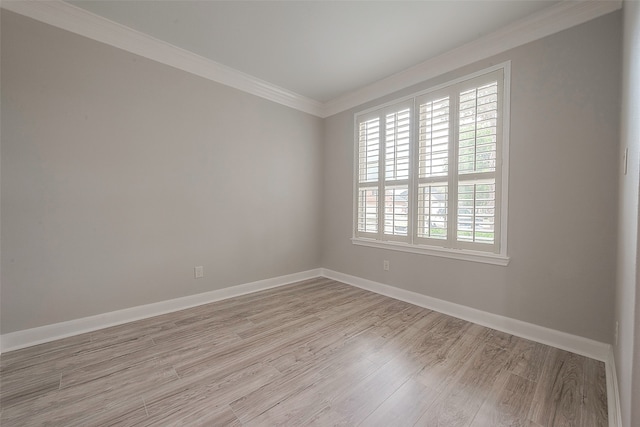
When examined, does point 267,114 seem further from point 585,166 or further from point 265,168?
point 585,166

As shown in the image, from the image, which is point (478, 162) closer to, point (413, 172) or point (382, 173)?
point (413, 172)

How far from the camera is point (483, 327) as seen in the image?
2.34 metres

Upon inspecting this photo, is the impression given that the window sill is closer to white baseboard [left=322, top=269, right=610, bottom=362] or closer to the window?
the window

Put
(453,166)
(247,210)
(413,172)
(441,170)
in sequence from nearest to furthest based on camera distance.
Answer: (453,166)
(441,170)
(413,172)
(247,210)

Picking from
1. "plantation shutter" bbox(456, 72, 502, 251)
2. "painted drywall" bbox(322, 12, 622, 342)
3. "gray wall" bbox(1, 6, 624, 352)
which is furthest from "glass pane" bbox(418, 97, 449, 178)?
"painted drywall" bbox(322, 12, 622, 342)

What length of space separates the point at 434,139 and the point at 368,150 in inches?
37.2

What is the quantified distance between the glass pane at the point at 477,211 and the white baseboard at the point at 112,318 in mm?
2510

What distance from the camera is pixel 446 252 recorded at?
2641 millimetres

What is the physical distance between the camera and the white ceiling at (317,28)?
200 centimetres

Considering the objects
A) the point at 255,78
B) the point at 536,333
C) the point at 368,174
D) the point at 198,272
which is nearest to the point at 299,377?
the point at 198,272

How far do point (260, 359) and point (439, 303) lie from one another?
1.95m

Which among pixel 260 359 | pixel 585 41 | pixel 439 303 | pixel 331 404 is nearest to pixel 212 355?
pixel 260 359

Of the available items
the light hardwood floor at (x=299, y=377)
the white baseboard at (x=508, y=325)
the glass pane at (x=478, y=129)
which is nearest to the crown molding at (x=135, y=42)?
the glass pane at (x=478, y=129)

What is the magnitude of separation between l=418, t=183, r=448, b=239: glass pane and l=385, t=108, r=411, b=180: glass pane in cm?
36
